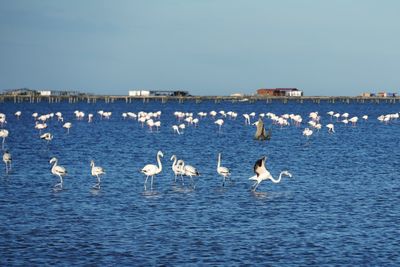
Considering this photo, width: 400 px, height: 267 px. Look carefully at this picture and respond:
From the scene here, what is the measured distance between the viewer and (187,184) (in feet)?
108

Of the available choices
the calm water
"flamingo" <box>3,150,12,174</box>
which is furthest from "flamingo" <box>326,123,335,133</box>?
"flamingo" <box>3,150,12,174</box>

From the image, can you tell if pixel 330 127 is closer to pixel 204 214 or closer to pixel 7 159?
pixel 7 159

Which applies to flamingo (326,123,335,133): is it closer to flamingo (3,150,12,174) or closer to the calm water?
the calm water

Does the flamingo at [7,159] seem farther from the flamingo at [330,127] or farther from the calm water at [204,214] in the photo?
the flamingo at [330,127]

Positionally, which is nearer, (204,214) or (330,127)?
(204,214)

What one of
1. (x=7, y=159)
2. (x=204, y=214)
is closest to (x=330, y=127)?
(x=7, y=159)

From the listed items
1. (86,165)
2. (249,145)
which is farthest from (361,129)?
(86,165)

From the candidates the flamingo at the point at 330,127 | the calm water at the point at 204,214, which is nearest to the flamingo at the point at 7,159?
the calm water at the point at 204,214

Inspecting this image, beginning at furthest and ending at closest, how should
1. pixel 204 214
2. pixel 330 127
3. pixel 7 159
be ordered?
pixel 330 127
pixel 7 159
pixel 204 214

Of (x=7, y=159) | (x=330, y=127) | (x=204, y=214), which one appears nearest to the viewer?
(x=204, y=214)

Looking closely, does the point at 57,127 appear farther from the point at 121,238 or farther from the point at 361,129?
the point at 121,238

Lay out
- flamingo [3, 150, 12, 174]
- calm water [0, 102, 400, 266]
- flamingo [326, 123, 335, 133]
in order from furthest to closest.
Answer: flamingo [326, 123, 335, 133]
flamingo [3, 150, 12, 174]
calm water [0, 102, 400, 266]

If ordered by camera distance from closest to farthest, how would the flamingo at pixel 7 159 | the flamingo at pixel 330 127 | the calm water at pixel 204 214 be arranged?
the calm water at pixel 204 214 → the flamingo at pixel 7 159 → the flamingo at pixel 330 127

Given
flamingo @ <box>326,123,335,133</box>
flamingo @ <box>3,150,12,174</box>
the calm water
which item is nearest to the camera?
the calm water
